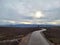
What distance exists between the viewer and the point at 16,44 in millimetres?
19188

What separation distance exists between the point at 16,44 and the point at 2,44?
1.72 metres

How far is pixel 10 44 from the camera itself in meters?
18.7

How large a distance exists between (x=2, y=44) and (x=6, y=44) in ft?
1.56

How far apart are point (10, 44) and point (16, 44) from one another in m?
0.84

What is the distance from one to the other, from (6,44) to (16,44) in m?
1.27

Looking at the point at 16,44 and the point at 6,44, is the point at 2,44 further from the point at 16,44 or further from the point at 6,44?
the point at 16,44

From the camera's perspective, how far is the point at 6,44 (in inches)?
734

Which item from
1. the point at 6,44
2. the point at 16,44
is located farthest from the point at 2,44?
the point at 16,44

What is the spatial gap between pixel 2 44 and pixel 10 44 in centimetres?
95

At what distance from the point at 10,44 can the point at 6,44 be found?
0.48m
